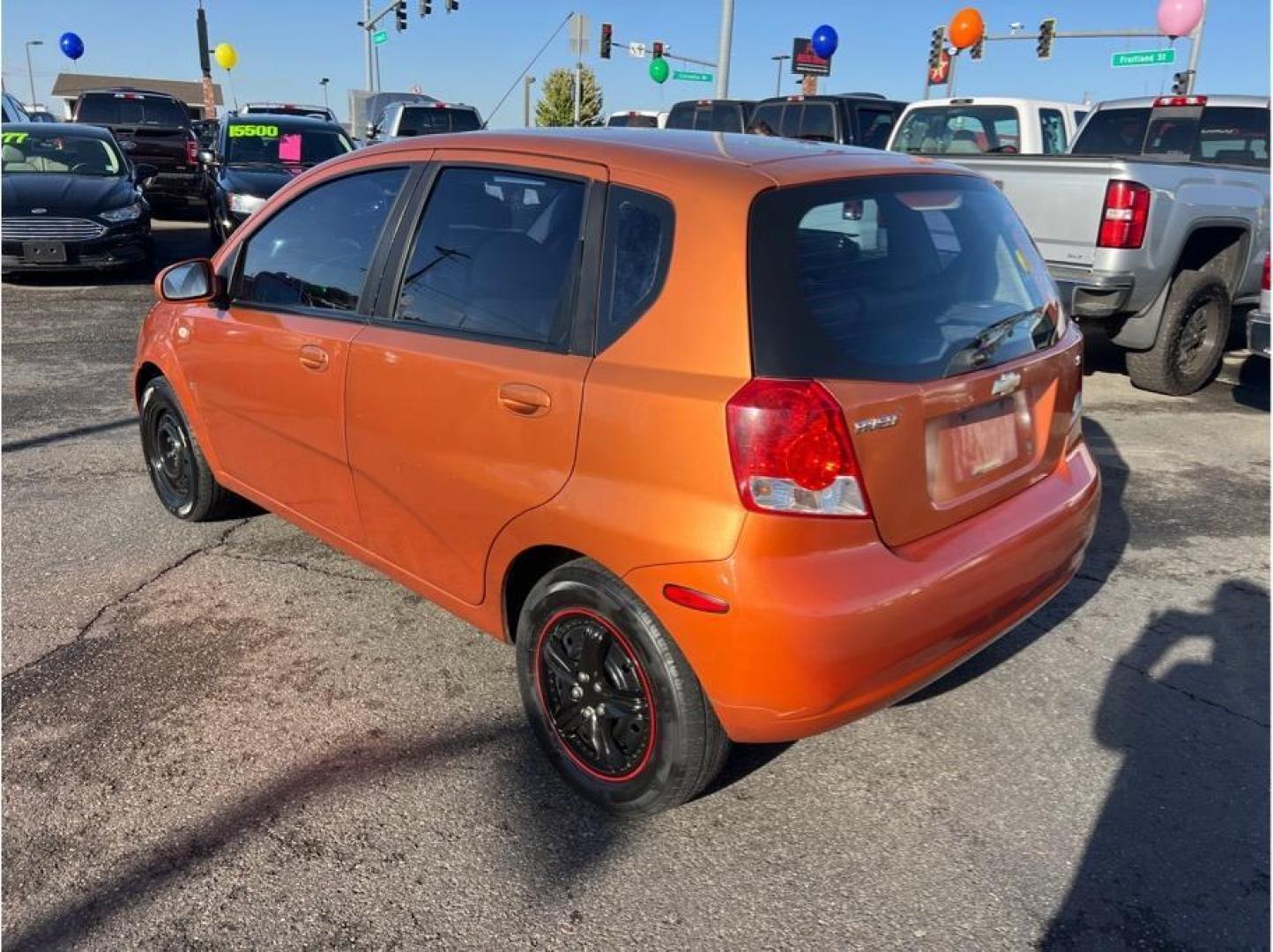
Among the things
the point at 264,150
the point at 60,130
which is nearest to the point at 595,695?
the point at 60,130

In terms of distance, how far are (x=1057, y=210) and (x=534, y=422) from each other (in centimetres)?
536

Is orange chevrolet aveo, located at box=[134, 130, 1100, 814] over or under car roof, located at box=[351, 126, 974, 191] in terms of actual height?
under

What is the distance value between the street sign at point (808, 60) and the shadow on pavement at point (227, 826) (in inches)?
856

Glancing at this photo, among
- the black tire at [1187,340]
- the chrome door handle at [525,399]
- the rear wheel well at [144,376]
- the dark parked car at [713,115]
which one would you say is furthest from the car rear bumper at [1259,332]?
the dark parked car at [713,115]

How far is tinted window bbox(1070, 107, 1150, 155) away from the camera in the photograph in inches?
384

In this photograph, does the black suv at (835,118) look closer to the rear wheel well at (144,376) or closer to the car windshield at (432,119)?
the car windshield at (432,119)

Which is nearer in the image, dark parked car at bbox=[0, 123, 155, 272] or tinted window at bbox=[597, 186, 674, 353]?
tinted window at bbox=[597, 186, 674, 353]

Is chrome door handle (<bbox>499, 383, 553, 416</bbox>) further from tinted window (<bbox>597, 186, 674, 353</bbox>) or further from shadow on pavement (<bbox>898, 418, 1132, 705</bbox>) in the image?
shadow on pavement (<bbox>898, 418, 1132, 705</bbox>)

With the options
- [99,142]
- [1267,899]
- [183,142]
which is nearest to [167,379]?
[1267,899]

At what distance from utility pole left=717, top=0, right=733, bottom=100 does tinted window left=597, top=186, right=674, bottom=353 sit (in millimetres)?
15434

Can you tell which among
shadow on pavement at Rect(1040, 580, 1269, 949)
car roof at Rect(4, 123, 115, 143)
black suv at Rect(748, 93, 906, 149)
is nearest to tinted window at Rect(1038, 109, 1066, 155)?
black suv at Rect(748, 93, 906, 149)

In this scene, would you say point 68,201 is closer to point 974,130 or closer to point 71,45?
point 974,130

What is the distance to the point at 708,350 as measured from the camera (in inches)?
89.1

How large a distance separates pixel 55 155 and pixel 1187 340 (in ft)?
38.8
